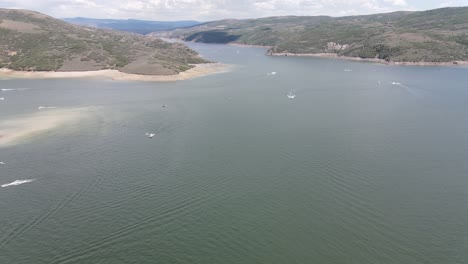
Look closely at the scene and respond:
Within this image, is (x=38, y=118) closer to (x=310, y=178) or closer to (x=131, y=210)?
(x=131, y=210)

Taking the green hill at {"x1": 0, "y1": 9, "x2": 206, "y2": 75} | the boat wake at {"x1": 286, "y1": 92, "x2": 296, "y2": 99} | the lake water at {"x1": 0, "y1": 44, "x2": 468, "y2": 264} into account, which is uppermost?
the green hill at {"x1": 0, "y1": 9, "x2": 206, "y2": 75}

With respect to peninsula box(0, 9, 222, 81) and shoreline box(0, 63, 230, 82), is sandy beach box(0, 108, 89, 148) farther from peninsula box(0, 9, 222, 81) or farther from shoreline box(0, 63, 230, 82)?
peninsula box(0, 9, 222, 81)

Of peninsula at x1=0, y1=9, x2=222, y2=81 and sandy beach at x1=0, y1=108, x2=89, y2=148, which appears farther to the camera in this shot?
peninsula at x1=0, y1=9, x2=222, y2=81

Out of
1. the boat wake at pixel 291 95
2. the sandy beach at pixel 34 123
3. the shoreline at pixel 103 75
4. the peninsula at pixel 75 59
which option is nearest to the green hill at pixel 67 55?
the peninsula at pixel 75 59

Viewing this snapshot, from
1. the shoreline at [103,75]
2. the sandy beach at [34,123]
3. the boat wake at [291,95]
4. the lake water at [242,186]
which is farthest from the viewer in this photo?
the shoreline at [103,75]

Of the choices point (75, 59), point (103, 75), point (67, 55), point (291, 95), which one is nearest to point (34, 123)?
point (291, 95)

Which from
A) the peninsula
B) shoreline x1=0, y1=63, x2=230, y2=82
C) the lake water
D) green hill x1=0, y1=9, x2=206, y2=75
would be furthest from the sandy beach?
green hill x1=0, y1=9, x2=206, y2=75

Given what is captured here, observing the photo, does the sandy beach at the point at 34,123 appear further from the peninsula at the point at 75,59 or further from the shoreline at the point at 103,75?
the peninsula at the point at 75,59
